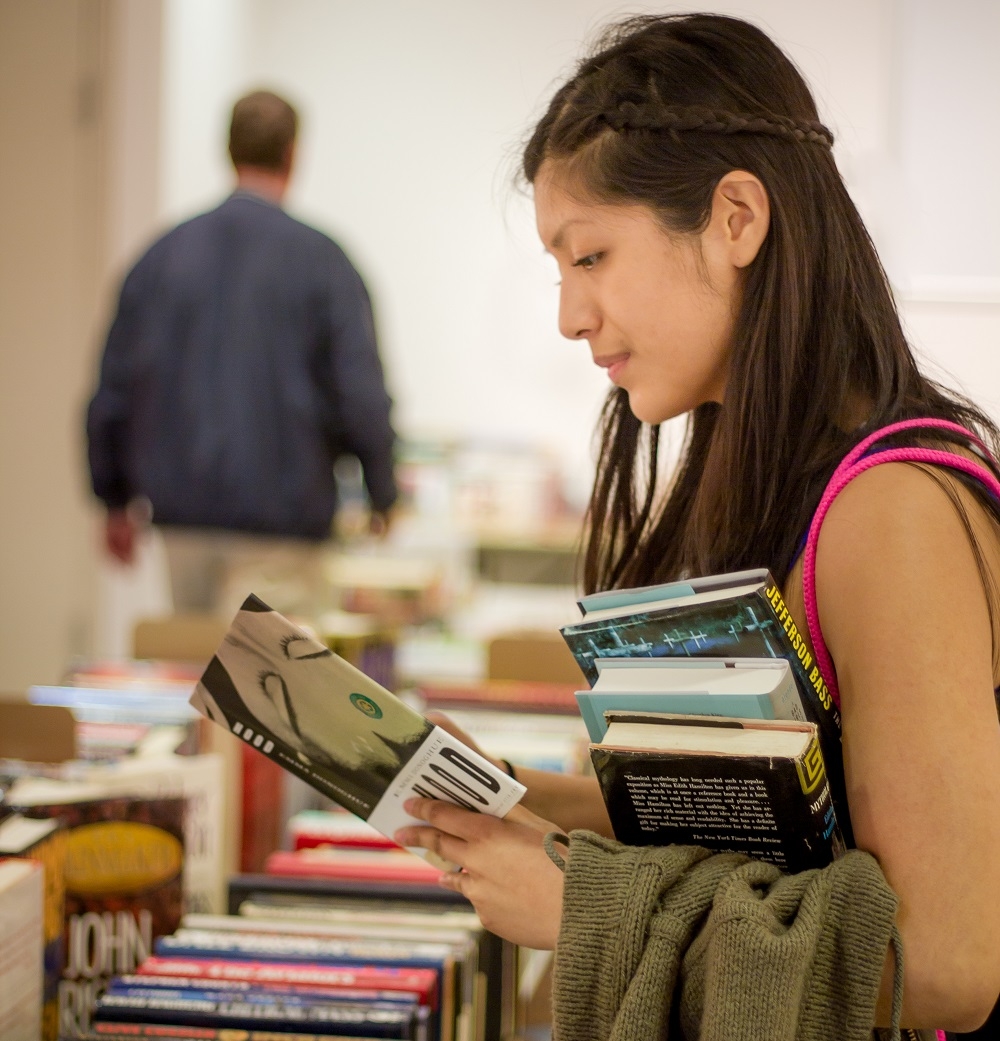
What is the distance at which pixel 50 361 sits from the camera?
3918 mm

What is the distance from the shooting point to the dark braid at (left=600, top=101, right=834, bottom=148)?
0.95m

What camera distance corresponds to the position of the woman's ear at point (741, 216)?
0.95 m

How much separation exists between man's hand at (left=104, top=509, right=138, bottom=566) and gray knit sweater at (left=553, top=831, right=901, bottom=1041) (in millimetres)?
2301

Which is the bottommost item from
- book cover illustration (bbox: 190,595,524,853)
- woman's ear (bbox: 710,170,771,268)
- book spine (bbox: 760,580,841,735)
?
book cover illustration (bbox: 190,595,524,853)

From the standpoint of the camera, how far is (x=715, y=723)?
0.79 meters

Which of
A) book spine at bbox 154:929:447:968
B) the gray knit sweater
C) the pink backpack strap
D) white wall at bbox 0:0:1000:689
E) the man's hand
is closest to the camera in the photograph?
the gray knit sweater

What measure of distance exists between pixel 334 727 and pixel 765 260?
50 centimetres

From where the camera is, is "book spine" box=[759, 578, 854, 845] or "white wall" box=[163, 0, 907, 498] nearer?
"book spine" box=[759, 578, 854, 845]

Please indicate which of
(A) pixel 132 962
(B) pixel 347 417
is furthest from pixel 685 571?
(B) pixel 347 417

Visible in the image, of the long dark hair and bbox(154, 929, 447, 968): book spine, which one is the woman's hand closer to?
bbox(154, 929, 447, 968): book spine

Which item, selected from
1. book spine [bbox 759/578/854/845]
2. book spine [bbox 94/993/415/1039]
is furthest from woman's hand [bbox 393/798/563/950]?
book spine [bbox 759/578/854/845]

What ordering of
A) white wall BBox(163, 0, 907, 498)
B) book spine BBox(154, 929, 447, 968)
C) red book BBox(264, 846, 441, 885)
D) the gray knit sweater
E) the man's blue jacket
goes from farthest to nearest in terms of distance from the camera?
white wall BBox(163, 0, 907, 498), the man's blue jacket, red book BBox(264, 846, 441, 885), book spine BBox(154, 929, 447, 968), the gray knit sweater

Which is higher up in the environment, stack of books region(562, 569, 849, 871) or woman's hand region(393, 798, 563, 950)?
stack of books region(562, 569, 849, 871)

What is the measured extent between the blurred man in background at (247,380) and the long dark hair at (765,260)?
1.78 m
